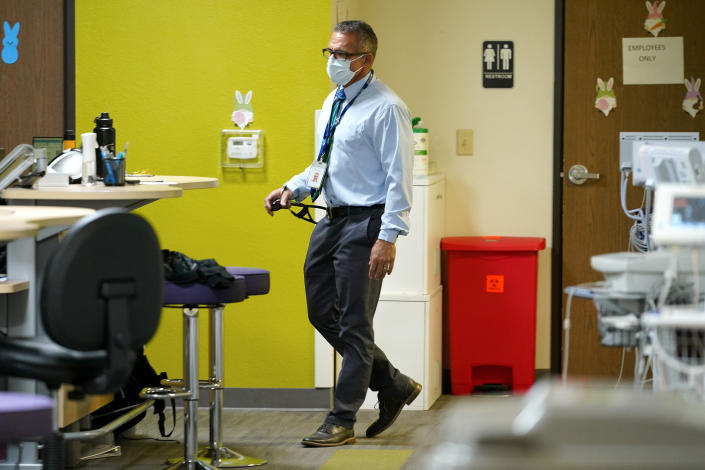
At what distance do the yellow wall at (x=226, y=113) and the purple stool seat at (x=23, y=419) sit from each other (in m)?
2.19

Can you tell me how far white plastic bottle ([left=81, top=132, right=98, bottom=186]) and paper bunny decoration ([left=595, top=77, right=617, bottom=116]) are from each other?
8.65ft

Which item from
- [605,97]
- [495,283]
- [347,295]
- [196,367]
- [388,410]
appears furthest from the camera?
[605,97]

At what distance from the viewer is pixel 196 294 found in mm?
3379

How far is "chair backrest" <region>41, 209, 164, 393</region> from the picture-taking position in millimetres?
2381

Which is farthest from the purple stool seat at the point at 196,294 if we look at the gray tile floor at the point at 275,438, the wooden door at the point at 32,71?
the wooden door at the point at 32,71

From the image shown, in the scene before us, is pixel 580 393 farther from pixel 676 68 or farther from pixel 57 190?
pixel 676 68

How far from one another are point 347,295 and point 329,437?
562 mm

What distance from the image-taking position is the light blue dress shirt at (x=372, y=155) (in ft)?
12.4

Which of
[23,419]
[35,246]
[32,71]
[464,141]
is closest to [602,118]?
[464,141]

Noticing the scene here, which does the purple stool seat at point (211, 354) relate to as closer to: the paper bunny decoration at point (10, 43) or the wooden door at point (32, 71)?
the wooden door at point (32, 71)

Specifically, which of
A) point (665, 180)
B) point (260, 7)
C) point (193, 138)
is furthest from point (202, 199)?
point (665, 180)

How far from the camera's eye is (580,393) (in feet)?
5.59

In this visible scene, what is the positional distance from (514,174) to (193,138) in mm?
1639

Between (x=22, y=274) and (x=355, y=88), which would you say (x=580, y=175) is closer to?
(x=355, y=88)
